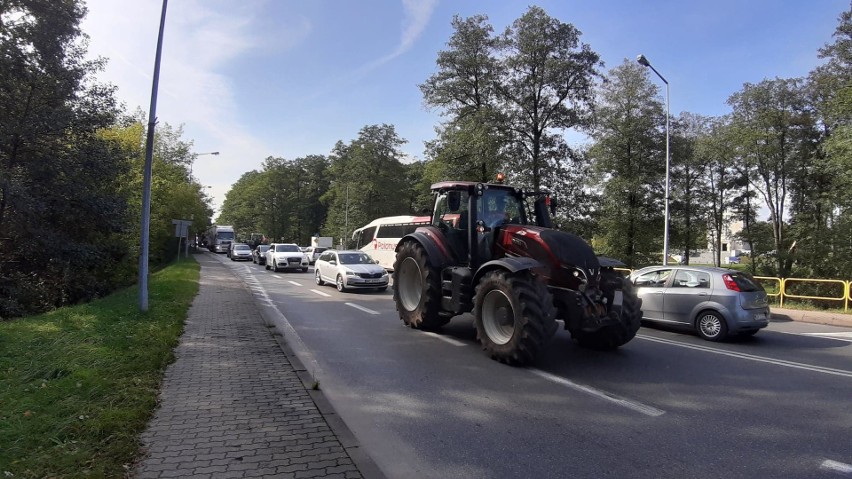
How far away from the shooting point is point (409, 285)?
9.91 m

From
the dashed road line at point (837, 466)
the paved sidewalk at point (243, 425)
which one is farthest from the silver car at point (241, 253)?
the dashed road line at point (837, 466)

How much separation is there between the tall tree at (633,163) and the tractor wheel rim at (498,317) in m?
24.2

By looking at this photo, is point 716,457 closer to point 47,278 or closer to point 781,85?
point 47,278

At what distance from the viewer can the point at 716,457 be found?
13.1ft

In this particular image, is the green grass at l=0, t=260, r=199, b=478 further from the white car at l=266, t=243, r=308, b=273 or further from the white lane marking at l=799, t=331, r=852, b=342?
the white car at l=266, t=243, r=308, b=273

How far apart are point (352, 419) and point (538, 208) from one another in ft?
18.2

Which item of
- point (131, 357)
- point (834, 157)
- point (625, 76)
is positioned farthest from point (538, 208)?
point (625, 76)

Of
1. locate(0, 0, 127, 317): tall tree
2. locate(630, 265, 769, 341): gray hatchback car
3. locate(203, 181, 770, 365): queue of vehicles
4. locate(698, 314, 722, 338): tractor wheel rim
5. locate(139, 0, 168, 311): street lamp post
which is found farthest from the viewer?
locate(0, 0, 127, 317): tall tree

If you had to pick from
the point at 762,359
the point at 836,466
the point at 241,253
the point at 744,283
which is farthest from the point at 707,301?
the point at 241,253

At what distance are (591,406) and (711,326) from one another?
575 cm

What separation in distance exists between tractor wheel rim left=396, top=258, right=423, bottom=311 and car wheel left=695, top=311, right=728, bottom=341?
5704mm

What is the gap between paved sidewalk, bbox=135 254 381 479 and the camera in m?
3.52

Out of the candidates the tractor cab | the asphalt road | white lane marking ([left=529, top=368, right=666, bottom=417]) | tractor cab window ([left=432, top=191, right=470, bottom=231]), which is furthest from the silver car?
white lane marking ([left=529, top=368, right=666, bottom=417])

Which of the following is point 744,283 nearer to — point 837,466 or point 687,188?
point 837,466
